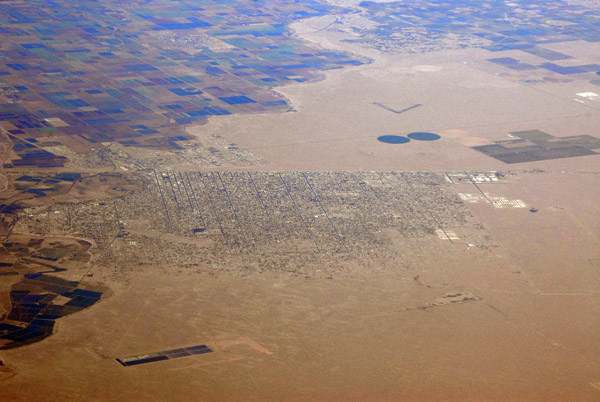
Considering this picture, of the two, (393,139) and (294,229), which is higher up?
(393,139)

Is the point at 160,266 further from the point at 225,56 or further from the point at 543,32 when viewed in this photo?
the point at 543,32

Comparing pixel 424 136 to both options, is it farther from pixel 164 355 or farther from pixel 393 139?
pixel 164 355

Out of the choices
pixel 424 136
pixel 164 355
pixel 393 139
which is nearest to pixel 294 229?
pixel 164 355

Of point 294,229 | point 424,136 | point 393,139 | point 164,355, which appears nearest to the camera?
point 164,355

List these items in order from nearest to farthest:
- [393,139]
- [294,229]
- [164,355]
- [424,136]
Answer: [164,355]
[294,229]
[393,139]
[424,136]

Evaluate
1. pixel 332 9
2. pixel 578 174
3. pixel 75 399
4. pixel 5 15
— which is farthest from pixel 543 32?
pixel 75 399

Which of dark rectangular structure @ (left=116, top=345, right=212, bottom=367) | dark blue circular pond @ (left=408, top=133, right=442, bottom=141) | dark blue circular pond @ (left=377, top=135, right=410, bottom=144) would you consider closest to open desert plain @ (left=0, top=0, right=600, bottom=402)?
dark rectangular structure @ (left=116, top=345, right=212, bottom=367)

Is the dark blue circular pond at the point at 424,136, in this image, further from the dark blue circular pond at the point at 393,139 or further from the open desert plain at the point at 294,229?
the dark blue circular pond at the point at 393,139

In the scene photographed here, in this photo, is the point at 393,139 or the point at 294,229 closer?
the point at 294,229
